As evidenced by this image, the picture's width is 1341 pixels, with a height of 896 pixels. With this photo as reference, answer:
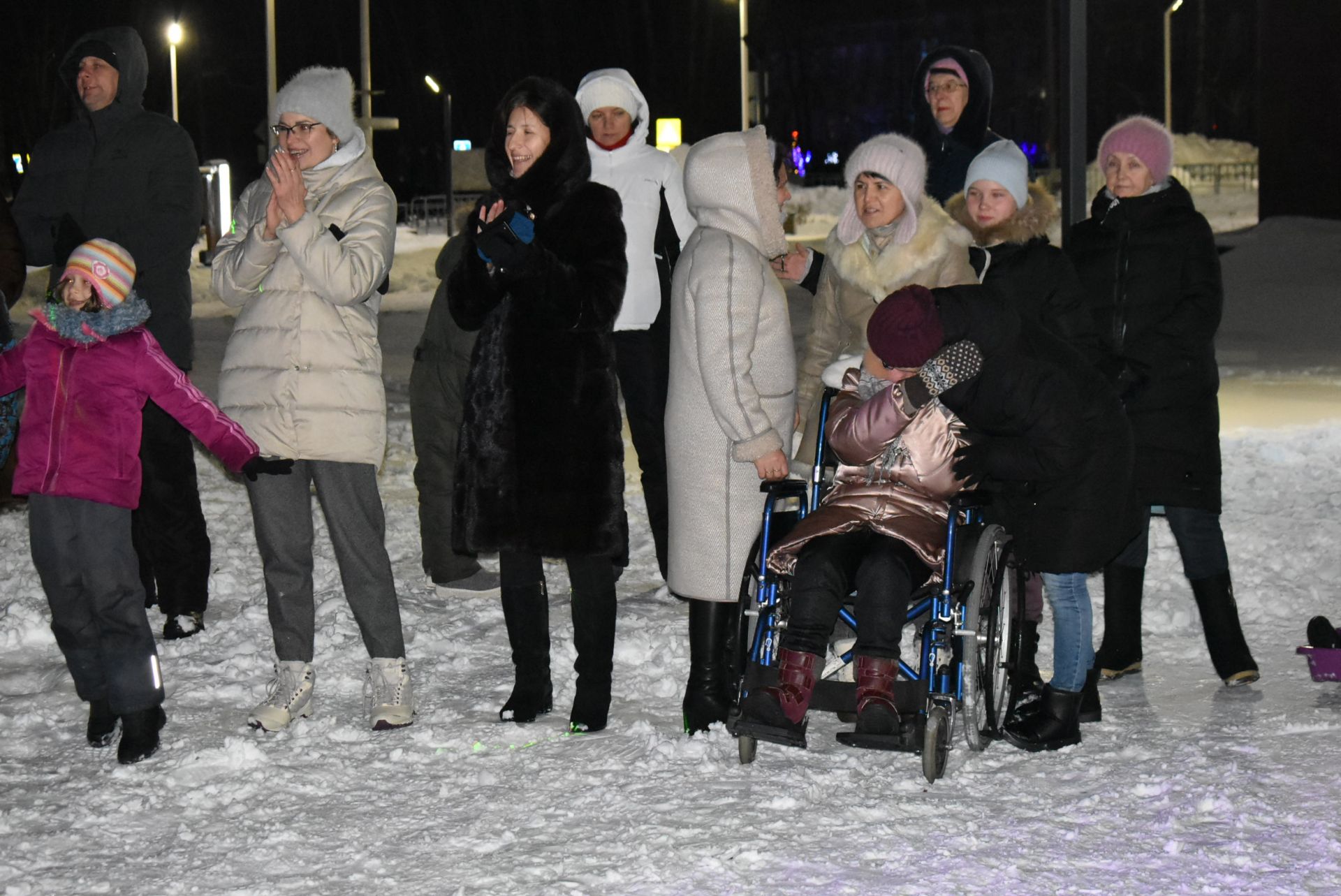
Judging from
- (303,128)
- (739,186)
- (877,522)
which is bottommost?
(877,522)

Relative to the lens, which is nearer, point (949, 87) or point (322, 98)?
point (322, 98)

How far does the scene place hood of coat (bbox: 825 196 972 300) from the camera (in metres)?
5.31

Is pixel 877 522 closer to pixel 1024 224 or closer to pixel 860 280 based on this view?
pixel 860 280

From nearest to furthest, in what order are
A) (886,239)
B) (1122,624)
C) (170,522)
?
(886,239) < (1122,624) < (170,522)

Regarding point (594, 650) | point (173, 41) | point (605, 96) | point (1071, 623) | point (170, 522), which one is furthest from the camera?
point (173, 41)

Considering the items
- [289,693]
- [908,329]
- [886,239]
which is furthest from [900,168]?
[289,693]

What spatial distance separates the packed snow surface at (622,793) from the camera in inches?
156

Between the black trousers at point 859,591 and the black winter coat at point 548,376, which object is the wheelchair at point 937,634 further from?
the black winter coat at point 548,376

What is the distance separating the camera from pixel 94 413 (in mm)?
4941

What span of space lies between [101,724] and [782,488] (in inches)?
88.9

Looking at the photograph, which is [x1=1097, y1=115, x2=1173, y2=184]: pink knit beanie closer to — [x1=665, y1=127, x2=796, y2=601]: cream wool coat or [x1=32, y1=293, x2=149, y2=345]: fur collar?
[x1=665, y1=127, x2=796, y2=601]: cream wool coat

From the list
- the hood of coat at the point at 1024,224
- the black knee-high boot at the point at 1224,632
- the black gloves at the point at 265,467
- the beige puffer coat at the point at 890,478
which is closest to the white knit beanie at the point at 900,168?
the hood of coat at the point at 1024,224

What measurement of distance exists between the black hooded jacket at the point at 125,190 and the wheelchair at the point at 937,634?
2702mm

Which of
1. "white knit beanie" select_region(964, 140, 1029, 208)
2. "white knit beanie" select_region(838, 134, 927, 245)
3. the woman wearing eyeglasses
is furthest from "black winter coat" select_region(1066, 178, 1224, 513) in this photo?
the woman wearing eyeglasses
